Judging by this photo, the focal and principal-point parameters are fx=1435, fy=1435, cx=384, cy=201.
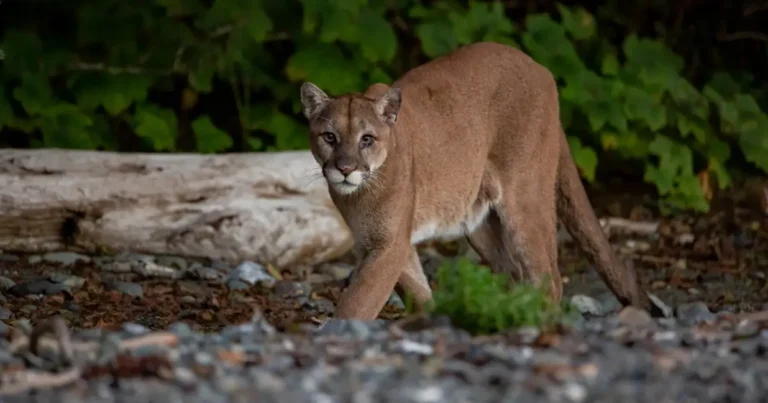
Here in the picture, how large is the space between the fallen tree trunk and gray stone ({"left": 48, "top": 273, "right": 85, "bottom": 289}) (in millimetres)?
428

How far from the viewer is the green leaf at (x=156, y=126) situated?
9.06 meters

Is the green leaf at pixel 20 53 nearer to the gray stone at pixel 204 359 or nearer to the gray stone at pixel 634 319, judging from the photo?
the gray stone at pixel 634 319

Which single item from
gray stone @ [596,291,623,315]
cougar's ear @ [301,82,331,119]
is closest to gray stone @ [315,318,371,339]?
cougar's ear @ [301,82,331,119]

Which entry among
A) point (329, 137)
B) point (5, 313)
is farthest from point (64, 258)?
point (329, 137)

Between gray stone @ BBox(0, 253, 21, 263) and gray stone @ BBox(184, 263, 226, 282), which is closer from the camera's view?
gray stone @ BBox(184, 263, 226, 282)

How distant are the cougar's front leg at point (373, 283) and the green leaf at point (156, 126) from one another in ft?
10.2

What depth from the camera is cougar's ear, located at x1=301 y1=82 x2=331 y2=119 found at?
642 centimetres

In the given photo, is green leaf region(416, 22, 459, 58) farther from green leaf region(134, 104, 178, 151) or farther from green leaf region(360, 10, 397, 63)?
green leaf region(134, 104, 178, 151)

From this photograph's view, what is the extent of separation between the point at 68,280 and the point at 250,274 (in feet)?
3.19

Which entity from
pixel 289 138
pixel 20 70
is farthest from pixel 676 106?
pixel 20 70

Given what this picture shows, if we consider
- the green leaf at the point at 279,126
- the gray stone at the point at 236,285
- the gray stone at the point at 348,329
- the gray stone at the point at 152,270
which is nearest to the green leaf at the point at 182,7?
the green leaf at the point at 279,126

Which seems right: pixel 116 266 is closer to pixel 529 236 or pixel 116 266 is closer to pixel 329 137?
pixel 329 137

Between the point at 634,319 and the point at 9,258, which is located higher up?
the point at 634,319

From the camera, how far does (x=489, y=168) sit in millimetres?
7027
